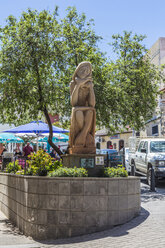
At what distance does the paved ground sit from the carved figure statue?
2.32m

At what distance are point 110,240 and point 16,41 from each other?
9.68 metres

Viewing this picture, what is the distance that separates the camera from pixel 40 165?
8.48m

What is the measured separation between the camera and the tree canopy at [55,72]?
13.6 metres

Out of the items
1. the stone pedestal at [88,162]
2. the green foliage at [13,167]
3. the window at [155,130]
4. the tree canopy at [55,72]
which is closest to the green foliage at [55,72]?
the tree canopy at [55,72]

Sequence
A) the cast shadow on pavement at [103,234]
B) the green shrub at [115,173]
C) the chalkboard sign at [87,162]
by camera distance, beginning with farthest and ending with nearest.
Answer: the chalkboard sign at [87,162] → the green shrub at [115,173] → the cast shadow on pavement at [103,234]

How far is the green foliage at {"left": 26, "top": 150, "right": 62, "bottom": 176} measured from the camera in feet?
27.5

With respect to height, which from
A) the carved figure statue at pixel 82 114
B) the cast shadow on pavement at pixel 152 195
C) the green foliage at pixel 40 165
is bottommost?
the cast shadow on pavement at pixel 152 195

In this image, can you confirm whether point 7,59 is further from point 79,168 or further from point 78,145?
point 79,168

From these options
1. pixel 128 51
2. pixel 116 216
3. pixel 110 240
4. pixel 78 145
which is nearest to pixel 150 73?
pixel 128 51

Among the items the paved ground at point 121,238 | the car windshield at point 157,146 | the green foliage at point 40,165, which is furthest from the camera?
the car windshield at point 157,146

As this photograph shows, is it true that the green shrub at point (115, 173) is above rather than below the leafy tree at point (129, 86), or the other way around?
below

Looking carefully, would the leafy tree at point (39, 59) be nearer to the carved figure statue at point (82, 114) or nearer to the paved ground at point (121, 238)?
the carved figure statue at point (82, 114)

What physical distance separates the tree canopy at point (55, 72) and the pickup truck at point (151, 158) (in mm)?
1391

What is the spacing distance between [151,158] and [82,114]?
18.4ft
